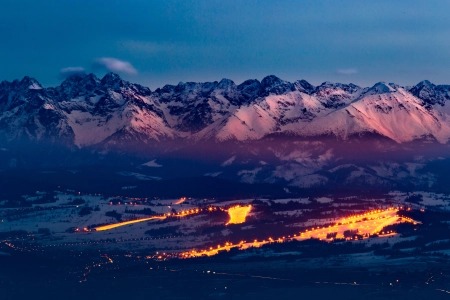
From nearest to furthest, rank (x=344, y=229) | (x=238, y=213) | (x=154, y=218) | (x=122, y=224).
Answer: (x=344, y=229) < (x=122, y=224) < (x=154, y=218) < (x=238, y=213)

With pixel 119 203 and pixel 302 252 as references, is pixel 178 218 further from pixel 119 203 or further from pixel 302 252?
pixel 302 252

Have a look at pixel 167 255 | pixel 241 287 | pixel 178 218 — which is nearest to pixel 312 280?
pixel 241 287

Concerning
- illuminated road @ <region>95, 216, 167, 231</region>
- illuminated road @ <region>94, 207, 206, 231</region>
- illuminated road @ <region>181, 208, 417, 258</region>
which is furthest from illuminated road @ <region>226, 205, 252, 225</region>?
illuminated road @ <region>181, 208, 417, 258</region>

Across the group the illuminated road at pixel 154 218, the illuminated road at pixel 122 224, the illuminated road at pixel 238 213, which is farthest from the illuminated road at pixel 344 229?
the illuminated road at pixel 154 218

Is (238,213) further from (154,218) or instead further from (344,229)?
(344,229)

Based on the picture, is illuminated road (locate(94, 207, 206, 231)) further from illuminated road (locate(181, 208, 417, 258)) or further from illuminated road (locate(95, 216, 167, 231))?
illuminated road (locate(181, 208, 417, 258))

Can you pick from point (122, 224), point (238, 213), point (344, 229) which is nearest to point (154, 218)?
point (122, 224)
